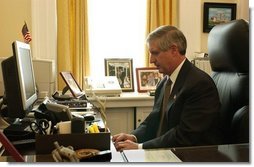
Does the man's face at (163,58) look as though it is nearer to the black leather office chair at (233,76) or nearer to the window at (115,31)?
the black leather office chair at (233,76)

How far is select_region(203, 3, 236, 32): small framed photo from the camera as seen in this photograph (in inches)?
137

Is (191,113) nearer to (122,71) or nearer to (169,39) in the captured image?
(169,39)

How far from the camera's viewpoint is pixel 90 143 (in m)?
1.17

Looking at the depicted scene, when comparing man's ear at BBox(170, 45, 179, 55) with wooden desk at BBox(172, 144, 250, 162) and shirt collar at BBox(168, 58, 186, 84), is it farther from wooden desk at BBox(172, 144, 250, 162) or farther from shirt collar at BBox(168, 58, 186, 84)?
wooden desk at BBox(172, 144, 250, 162)

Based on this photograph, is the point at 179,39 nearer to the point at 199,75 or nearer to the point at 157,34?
the point at 157,34

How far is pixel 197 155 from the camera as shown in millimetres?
1097

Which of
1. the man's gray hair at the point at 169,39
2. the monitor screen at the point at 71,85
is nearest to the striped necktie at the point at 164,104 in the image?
the man's gray hair at the point at 169,39

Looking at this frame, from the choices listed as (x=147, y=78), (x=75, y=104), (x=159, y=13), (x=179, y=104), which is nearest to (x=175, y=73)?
(x=179, y=104)

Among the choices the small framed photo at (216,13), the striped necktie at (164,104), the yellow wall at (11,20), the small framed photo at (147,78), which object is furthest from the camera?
the small framed photo at (216,13)

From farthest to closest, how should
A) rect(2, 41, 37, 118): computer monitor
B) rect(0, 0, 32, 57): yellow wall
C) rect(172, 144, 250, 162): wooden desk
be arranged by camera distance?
rect(0, 0, 32, 57): yellow wall < rect(2, 41, 37, 118): computer monitor < rect(172, 144, 250, 162): wooden desk

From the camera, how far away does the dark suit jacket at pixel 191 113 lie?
1.56 m

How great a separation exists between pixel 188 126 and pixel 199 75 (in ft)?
0.86

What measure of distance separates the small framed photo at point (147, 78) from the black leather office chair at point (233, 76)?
61.8 inches

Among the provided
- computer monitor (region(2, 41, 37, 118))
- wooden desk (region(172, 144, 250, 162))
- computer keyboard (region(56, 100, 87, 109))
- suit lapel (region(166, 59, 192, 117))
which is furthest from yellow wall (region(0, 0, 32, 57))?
wooden desk (region(172, 144, 250, 162))
